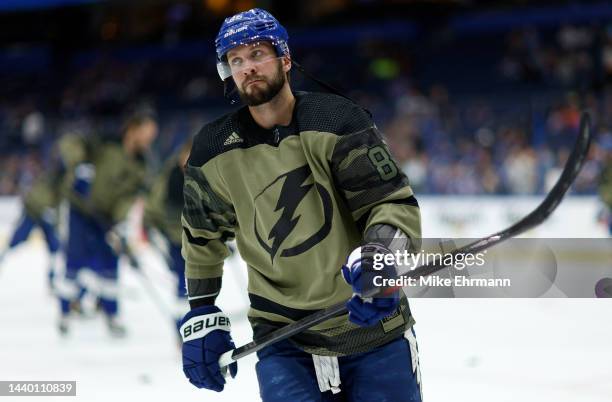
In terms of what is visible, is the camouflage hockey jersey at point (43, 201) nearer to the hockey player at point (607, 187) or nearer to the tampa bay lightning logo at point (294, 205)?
the hockey player at point (607, 187)

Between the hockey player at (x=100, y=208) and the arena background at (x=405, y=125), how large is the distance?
26 centimetres

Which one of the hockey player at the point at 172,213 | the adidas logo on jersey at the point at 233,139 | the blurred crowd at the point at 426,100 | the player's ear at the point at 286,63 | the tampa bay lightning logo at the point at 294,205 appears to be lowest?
the tampa bay lightning logo at the point at 294,205

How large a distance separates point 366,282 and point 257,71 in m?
0.54

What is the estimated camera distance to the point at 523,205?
8.27 metres

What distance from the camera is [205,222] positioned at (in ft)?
6.89

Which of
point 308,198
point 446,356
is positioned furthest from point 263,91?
point 446,356

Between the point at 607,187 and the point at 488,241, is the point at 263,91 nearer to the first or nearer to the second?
the point at 488,241

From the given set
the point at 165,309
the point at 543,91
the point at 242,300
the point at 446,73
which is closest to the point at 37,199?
the point at 165,309

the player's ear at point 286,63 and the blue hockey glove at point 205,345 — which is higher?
the player's ear at point 286,63

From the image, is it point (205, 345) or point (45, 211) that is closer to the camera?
point (205, 345)

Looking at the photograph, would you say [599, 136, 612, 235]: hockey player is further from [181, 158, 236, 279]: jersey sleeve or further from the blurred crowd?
[181, 158, 236, 279]: jersey sleeve

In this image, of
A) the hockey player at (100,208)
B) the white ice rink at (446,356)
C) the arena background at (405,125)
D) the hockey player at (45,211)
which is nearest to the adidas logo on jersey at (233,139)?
the arena background at (405,125)

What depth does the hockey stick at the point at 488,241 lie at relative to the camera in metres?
1.64

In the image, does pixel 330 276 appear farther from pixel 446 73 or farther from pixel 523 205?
pixel 446 73
